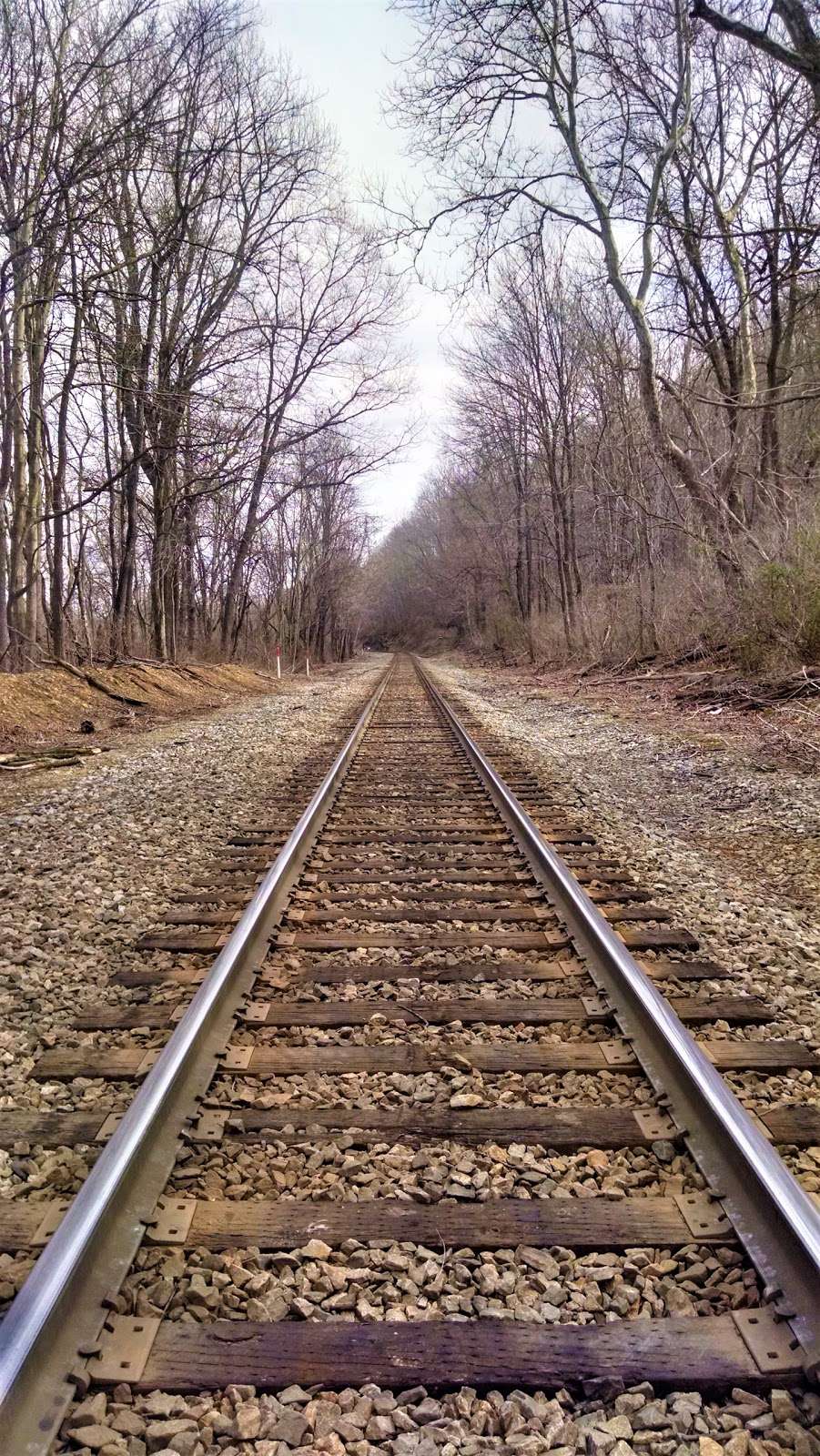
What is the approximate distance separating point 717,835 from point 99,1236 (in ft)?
16.7

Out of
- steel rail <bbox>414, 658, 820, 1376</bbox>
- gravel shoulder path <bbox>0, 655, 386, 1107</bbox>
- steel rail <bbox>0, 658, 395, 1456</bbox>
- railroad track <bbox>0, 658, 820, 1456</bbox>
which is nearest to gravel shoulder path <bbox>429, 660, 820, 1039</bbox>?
railroad track <bbox>0, 658, 820, 1456</bbox>

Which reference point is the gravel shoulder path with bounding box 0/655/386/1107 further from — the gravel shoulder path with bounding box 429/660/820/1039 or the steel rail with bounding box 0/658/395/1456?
the gravel shoulder path with bounding box 429/660/820/1039

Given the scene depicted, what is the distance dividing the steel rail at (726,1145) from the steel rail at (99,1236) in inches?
54.7

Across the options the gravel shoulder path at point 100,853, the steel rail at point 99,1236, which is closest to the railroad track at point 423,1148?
the steel rail at point 99,1236

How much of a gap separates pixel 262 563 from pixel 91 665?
70.5 ft

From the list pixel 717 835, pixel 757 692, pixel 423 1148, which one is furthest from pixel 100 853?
pixel 757 692

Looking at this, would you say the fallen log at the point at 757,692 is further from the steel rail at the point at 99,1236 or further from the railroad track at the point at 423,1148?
the steel rail at the point at 99,1236

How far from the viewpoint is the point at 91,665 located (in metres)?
16.1

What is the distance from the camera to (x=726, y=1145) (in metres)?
2.21

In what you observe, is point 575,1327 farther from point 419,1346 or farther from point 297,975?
point 297,975

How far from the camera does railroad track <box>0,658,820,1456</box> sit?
166 cm

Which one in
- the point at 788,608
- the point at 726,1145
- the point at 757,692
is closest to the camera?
the point at 726,1145

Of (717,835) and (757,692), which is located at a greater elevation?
(757,692)

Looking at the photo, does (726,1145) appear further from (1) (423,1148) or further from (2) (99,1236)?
(2) (99,1236)
